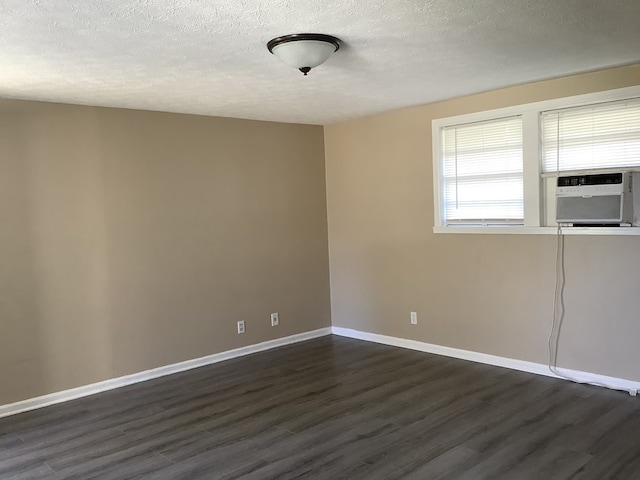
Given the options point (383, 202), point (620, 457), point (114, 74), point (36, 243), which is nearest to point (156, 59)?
point (114, 74)

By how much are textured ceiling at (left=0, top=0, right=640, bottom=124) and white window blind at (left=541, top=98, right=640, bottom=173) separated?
343 millimetres

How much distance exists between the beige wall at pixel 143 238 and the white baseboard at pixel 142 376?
0.19 feet

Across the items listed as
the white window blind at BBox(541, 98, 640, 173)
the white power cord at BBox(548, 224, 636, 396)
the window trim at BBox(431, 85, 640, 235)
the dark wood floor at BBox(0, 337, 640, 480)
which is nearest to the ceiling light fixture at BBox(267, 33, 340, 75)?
the window trim at BBox(431, 85, 640, 235)

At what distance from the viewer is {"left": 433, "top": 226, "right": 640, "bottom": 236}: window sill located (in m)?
3.90

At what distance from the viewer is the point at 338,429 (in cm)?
352

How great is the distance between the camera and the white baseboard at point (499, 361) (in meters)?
4.00

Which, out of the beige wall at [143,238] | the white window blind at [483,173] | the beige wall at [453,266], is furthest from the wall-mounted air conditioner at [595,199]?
the beige wall at [143,238]

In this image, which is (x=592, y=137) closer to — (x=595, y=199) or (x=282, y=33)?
(x=595, y=199)

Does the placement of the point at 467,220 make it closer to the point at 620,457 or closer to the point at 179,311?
the point at 620,457

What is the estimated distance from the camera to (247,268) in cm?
536

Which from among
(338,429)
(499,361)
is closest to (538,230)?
(499,361)

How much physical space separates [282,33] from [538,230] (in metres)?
2.64

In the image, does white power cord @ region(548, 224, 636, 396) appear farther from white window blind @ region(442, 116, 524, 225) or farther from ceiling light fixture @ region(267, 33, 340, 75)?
ceiling light fixture @ region(267, 33, 340, 75)

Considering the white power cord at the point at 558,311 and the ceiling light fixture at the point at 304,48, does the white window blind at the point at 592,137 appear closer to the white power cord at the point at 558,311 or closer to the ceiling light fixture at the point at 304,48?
the white power cord at the point at 558,311
